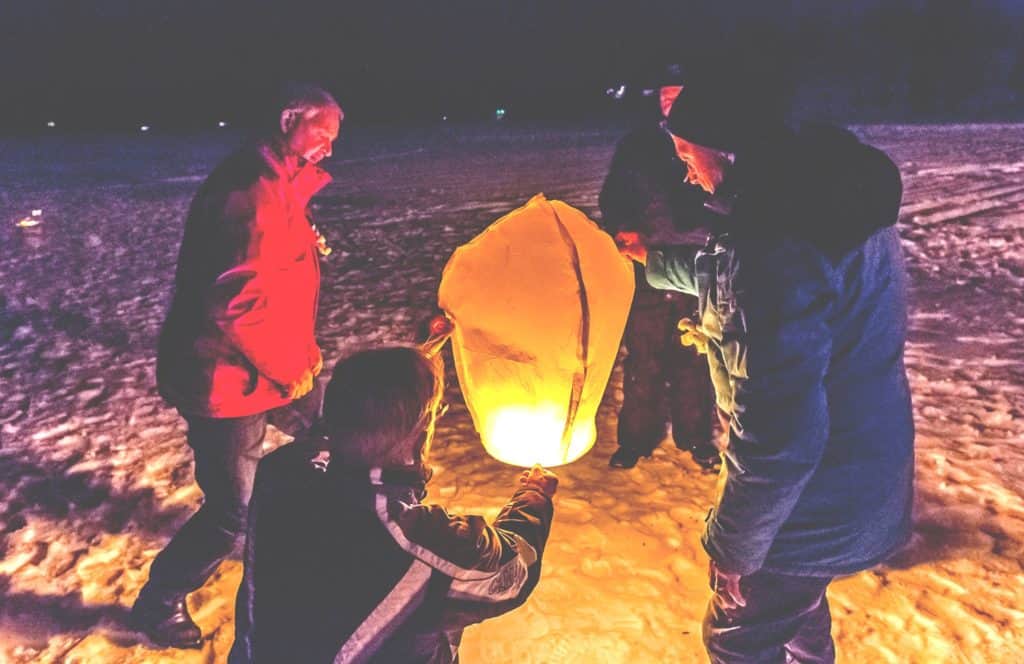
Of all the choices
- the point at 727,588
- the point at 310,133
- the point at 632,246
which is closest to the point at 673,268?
the point at 632,246

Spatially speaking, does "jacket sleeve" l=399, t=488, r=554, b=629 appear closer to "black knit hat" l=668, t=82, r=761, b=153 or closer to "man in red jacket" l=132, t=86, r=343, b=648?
"black knit hat" l=668, t=82, r=761, b=153

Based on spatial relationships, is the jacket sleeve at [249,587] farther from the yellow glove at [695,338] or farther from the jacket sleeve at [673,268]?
the jacket sleeve at [673,268]

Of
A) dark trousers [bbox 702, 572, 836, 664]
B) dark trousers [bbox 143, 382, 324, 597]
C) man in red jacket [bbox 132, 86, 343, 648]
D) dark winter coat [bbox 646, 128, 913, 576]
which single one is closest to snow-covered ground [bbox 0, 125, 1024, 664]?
dark trousers [bbox 143, 382, 324, 597]

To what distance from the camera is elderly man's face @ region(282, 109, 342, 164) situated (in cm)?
238

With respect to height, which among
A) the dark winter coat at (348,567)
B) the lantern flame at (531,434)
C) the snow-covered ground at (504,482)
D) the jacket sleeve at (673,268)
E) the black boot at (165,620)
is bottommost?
the snow-covered ground at (504,482)

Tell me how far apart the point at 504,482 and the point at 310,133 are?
7.26ft

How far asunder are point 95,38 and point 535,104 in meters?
27.8

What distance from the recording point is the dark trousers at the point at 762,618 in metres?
1.81

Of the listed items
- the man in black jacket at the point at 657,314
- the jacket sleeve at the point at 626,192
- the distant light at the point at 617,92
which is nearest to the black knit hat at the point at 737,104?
the man in black jacket at the point at 657,314

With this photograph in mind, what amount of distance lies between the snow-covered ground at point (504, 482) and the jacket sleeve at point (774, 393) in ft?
4.45

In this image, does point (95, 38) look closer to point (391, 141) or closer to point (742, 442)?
point (391, 141)

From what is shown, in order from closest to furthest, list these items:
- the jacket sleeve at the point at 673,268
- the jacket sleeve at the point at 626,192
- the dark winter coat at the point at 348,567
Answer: the dark winter coat at the point at 348,567
the jacket sleeve at the point at 673,268
the jacket sleeve at the point at 626,192

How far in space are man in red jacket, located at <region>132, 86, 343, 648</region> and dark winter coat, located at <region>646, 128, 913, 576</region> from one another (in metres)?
1.45

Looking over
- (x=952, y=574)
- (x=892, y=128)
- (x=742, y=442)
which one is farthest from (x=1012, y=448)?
(x=892, y=128)
